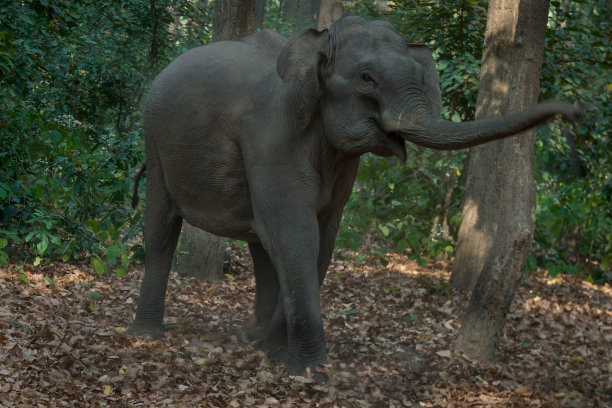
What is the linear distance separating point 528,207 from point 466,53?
165 inches

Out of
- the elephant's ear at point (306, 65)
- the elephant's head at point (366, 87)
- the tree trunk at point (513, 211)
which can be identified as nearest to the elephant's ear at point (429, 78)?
the elephant's head at point (366, 87)

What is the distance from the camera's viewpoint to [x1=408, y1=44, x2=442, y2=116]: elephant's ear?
5.37 metres

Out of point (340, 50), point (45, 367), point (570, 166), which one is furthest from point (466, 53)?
point (45, 367)

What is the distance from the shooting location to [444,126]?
4.88 metres

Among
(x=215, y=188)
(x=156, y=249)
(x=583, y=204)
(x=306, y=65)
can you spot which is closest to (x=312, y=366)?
(x=215, y=188)

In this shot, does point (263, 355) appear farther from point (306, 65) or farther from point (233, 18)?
point (233, 18)

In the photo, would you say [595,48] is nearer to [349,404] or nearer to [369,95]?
[369,95]

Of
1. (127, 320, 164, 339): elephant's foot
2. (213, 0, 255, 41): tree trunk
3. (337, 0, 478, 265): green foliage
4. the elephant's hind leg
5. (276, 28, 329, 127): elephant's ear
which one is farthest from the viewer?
(337, 0, 478, 265): green foliage

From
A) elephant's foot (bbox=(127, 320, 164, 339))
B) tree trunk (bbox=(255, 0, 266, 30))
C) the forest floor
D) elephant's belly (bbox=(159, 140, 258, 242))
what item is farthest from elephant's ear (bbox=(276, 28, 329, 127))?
tree trunk (bbox=(255, 0, 266, 30))

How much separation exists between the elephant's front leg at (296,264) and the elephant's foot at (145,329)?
1475mm

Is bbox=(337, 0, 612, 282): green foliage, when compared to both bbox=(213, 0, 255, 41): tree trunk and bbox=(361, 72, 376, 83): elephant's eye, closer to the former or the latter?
bbox=(213, 0, 255, 41): tree trunk

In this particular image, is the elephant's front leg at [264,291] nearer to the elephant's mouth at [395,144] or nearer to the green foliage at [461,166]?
the elephant's mouth at [395,144]

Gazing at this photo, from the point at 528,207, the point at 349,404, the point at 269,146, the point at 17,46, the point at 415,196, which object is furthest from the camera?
the point at 415,196

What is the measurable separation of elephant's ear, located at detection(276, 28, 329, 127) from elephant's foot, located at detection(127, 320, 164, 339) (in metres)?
2.44
